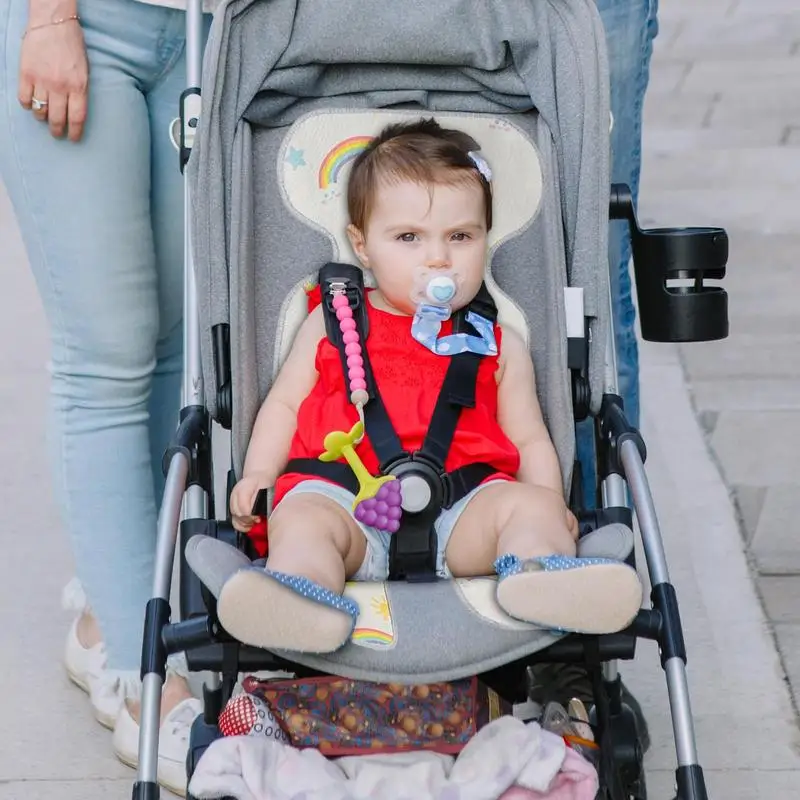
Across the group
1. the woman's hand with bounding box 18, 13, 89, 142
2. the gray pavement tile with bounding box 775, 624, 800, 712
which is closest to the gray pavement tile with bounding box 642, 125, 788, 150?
the gray pavement tile with bounding box 775, 624, 800, 712

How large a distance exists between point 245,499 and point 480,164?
0.77 meters

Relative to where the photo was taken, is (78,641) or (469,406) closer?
(469,406)

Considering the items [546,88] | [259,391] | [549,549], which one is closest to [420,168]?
[546,88]

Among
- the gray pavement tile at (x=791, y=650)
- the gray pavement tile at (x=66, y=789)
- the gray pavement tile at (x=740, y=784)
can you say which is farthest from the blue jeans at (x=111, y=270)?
the gray pavement tile at (x=791, y=650)

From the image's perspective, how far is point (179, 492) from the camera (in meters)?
2.54

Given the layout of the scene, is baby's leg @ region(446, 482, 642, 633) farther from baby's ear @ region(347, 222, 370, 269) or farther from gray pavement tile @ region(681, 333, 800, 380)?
gray pavement tile @ region(681, 333, 800, 380)

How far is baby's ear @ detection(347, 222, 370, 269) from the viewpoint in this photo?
9.56 ft

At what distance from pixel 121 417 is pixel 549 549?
104cm

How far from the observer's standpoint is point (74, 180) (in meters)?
2.85

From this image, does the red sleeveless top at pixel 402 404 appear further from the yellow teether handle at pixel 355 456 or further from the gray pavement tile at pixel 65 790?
the gray pavement tile at pixel 65 790

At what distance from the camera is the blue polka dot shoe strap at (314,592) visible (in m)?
2.22

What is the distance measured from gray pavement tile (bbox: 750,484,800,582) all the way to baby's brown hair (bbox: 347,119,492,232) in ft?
4.95

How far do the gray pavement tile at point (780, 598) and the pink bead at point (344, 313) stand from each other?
1.53 metres

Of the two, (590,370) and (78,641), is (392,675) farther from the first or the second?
(78,641)
